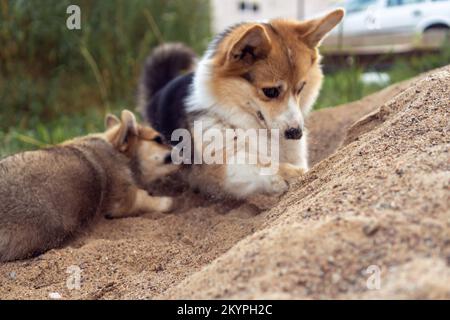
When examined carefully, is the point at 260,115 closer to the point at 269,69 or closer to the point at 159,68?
the point at 269,69

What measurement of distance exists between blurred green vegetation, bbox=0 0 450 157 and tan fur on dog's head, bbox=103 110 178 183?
6.33ft

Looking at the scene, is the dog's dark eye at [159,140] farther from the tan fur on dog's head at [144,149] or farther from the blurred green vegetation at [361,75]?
the blurred green vegetation at [361,75]

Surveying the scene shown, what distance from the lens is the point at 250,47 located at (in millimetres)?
3771

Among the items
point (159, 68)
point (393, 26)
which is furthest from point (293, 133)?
point (393, 26)

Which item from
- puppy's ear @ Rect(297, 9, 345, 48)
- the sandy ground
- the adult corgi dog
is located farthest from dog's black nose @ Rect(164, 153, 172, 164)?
puppy's ear @ Rect(297, 9, 345, 48)

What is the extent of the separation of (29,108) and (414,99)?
5.15 meters

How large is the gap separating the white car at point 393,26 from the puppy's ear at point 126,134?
400 cm

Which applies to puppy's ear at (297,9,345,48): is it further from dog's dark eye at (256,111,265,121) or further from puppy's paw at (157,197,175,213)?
puppy's paw at (157,197,175,213)

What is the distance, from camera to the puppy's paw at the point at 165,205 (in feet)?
13.7

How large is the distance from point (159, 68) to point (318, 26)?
187 centimetres

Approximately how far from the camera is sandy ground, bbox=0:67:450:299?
6.22 ft

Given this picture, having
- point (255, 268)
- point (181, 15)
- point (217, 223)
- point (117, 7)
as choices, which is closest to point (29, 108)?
point (117, 7)

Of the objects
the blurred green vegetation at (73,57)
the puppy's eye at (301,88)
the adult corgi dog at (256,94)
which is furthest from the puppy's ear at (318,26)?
the blurred green vegetation at (73,57)

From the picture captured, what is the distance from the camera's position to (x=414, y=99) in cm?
331
